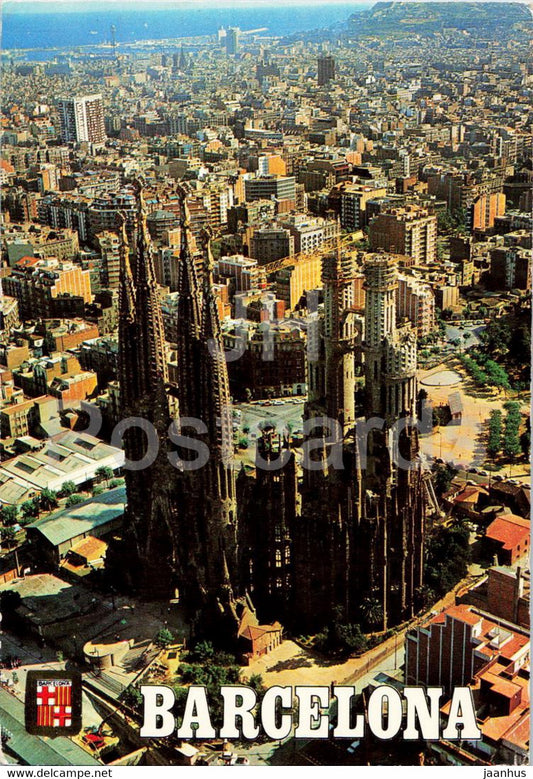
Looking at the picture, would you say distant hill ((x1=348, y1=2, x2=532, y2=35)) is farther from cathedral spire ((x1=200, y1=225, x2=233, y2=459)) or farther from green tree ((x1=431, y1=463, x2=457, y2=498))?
cathedral spire ((x1=200, y1=225, x2=233, y2=459))

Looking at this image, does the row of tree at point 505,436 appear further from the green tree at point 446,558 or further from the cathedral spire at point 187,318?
the cathedral spire at point 187,318

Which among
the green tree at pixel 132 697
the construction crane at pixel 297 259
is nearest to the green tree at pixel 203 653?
the green tree at pixel 132 697

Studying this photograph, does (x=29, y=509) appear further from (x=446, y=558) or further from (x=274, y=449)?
(x=446, y=558)

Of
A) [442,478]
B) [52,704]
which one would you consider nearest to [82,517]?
[52,704]

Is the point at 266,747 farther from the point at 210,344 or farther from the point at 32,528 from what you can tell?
the point at 32,528

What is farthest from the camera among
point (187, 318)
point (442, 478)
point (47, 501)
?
point (47, 501)
